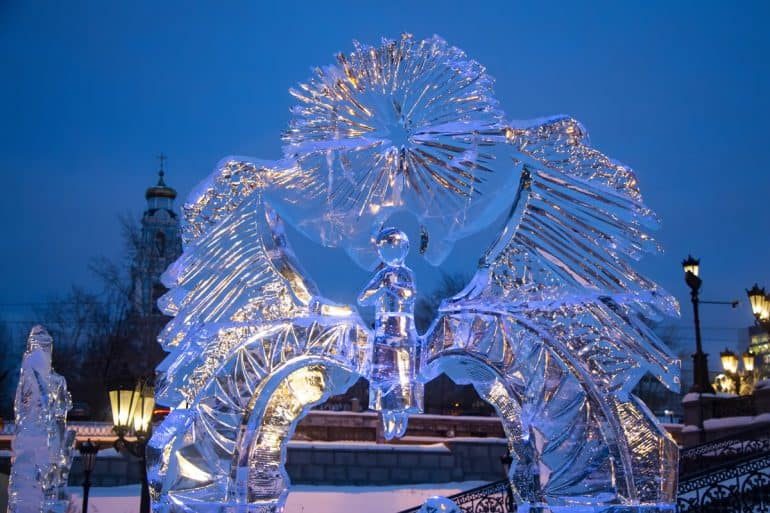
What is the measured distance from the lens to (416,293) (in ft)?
10.7

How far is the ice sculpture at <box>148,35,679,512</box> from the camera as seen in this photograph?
3.19 m

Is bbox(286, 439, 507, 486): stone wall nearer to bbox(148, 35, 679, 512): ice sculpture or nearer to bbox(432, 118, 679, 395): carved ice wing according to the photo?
bbox(148, 35, 679, 512): ice sculpture

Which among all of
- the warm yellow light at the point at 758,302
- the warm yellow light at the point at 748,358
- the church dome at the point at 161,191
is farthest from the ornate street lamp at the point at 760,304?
the church dome at the point at 161,191

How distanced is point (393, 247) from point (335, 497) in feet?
42.5

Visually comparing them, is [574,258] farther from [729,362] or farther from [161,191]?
[161,191]

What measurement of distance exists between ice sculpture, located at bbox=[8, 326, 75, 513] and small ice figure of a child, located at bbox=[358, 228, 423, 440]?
A: 5.81 feet

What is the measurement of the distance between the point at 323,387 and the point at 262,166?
0.94 meters

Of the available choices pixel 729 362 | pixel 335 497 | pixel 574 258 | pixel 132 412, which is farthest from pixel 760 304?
pixel 574 258

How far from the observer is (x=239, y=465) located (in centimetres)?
330

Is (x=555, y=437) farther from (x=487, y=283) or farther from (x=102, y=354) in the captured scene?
(x=102, y=354)

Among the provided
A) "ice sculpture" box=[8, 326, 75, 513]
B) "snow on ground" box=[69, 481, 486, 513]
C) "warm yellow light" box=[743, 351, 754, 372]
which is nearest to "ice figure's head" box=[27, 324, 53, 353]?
"ice sculpture" box=[8, 326, 75, 513]

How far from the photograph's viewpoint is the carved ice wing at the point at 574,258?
10.6 feet

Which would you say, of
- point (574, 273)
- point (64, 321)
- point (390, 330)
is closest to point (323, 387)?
point (390, 330)

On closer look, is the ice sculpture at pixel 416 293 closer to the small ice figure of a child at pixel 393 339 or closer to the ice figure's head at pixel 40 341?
the small ice figure of a child at pixel 393 339
